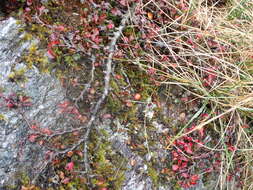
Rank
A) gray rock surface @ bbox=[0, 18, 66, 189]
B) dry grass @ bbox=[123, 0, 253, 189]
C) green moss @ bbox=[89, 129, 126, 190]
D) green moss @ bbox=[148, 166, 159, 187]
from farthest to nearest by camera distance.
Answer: dry grass @ bbox=[123, 0, 253, 189], green moss @ bbox=[148, 166, 159, 187], green moss @ bbox=[89, 129, 126, 190], gray rock surface @ bbox=[0, 18, 66, 189]

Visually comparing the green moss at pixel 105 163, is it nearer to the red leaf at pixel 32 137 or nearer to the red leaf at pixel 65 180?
the red leaf at pixel 65 180

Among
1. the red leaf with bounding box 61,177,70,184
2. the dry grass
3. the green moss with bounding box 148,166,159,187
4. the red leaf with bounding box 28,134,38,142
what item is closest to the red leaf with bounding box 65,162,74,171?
the red leaf with bounding box 61,177,70,184

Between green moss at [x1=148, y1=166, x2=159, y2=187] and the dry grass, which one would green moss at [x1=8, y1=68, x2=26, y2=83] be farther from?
green moss at [x1=148, y1=166, x2=159, y2=187]

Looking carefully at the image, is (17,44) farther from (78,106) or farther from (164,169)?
(164,169)

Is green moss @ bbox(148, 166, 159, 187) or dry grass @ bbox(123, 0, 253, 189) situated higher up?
dry grass @ bbox(123, 0, 253, 189)

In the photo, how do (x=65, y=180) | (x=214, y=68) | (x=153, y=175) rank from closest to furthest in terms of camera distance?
(x=65, y=180)
(x=153, y=175)
(x=214, y=68)

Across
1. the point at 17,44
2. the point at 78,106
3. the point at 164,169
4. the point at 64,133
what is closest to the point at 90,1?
the point at 17,44

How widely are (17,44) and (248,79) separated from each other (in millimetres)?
1456

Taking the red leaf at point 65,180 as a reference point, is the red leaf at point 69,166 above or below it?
above

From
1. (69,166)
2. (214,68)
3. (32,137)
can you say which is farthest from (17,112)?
(214,68)

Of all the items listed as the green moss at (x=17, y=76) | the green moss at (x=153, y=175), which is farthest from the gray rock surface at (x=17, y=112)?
the green moss at (x=153, y=175)

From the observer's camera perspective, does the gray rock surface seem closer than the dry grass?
Yes

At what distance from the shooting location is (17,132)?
5.12 ft

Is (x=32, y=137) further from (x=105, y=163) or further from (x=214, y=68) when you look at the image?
(x=214, y=68)
